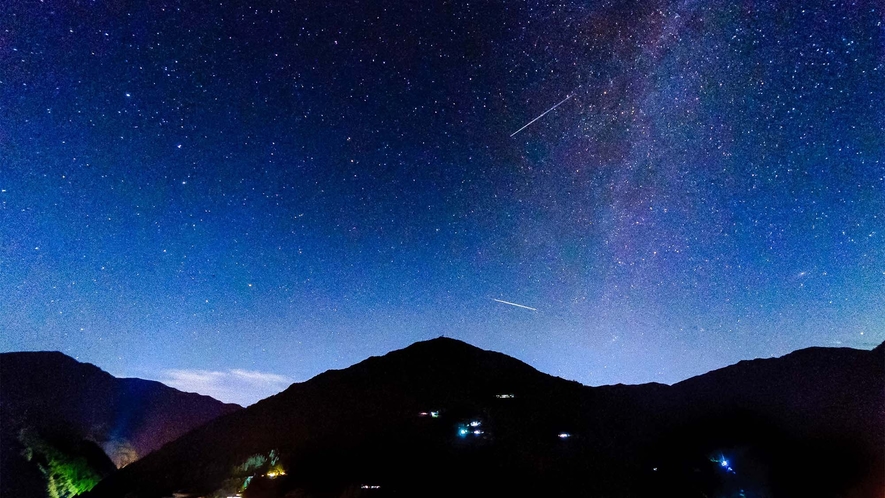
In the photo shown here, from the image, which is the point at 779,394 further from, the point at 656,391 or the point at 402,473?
the point at 402,473

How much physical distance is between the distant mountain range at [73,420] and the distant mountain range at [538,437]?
7391mm

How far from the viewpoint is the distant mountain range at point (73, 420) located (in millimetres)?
38344

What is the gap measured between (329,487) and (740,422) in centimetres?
3681

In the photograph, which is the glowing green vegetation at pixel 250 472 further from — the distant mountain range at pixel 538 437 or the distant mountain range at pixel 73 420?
the distant mountain range at pixel 73 420

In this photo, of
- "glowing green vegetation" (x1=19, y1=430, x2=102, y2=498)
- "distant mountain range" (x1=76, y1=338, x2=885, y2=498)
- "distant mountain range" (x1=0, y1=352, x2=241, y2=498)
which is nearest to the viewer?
"distant mountain range" (x1=76, y1=338, x2=885, y2=498)

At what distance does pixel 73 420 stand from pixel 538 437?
159 ft

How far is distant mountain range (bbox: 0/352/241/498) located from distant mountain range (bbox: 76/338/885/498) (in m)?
7.39

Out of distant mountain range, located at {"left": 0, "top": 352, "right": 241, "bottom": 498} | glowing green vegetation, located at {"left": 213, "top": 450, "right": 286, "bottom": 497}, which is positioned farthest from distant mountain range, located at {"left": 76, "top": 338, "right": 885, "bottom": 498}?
distant mountain range, located at {"left": 0, "top": 352, "right": 241, "bottom": 498}

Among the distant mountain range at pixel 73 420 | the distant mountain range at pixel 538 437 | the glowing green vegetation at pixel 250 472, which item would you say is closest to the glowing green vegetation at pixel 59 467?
the distant mountain range at pixel 73 420

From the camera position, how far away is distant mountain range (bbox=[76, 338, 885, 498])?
27.4m

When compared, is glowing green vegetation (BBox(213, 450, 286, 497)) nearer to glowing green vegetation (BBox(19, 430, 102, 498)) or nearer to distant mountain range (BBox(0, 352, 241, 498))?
glowing green vegetation (BBox(19, 430, 102, 498))

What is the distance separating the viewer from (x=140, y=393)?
6894 centimetres

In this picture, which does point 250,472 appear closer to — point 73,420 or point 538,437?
point 538,437

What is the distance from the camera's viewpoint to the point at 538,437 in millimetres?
34094
